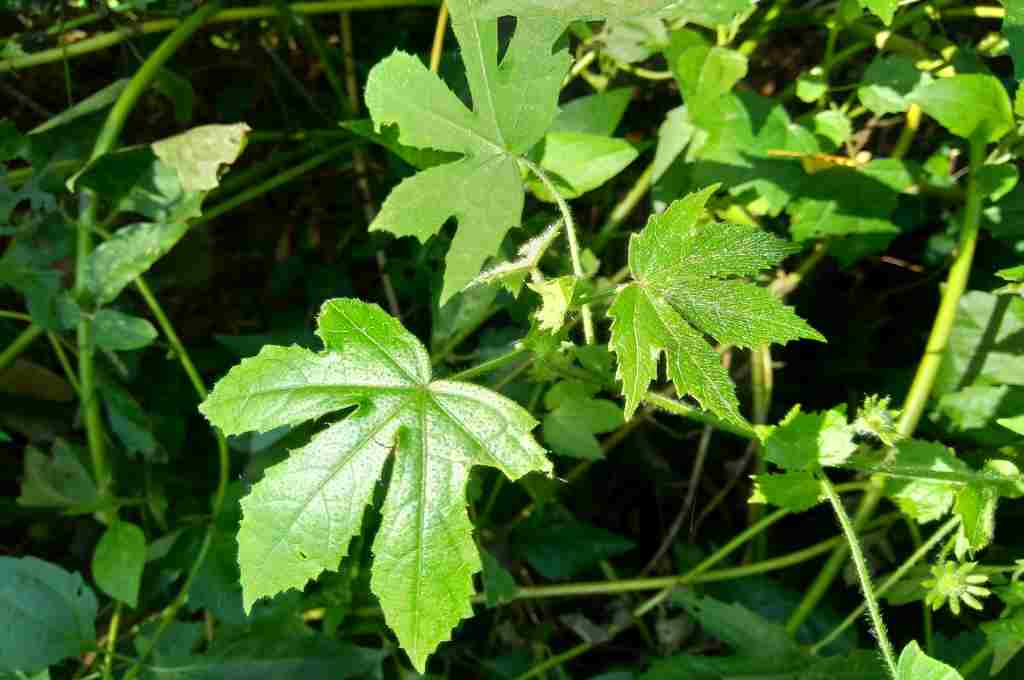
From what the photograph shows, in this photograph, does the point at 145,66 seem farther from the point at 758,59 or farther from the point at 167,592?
the point at 758,59

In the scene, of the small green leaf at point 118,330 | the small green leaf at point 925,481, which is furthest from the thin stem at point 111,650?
the small green leaf at point 925,481

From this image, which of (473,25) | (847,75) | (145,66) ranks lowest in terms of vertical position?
(847,75)

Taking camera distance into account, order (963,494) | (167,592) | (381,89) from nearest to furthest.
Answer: (963,494) < (381,89) < (167,592)

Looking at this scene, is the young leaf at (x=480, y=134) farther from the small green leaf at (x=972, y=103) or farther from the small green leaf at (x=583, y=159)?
the small green leaf at (x=972, y=103)

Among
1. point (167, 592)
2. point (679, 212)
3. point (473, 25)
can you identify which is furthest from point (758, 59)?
A: point (167, 592)

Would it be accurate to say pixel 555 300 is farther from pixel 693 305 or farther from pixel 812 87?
pixel 812 87

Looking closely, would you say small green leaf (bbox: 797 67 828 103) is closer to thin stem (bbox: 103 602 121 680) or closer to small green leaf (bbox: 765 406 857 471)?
small green leaf (bbox: 765 406 857 471)

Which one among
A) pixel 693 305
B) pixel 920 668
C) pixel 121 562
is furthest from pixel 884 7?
pixel 121 562

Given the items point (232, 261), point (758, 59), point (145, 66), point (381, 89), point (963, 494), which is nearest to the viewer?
point (963, 494)
